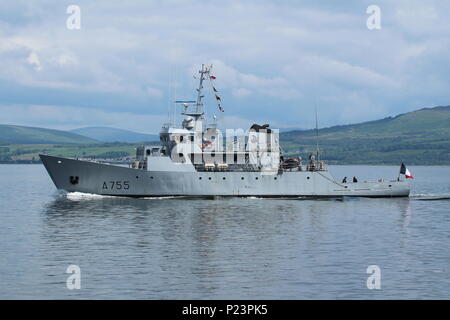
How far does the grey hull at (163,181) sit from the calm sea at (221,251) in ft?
14.7

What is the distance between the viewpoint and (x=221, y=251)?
3191 centimetres

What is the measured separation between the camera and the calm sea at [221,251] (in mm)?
24000

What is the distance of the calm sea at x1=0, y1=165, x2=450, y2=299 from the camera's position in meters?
24.0

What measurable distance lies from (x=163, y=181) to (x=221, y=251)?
28.2 m

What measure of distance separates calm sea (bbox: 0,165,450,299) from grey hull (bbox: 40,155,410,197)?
14.7 feet

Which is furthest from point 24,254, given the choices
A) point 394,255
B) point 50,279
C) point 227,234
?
point 394,255
